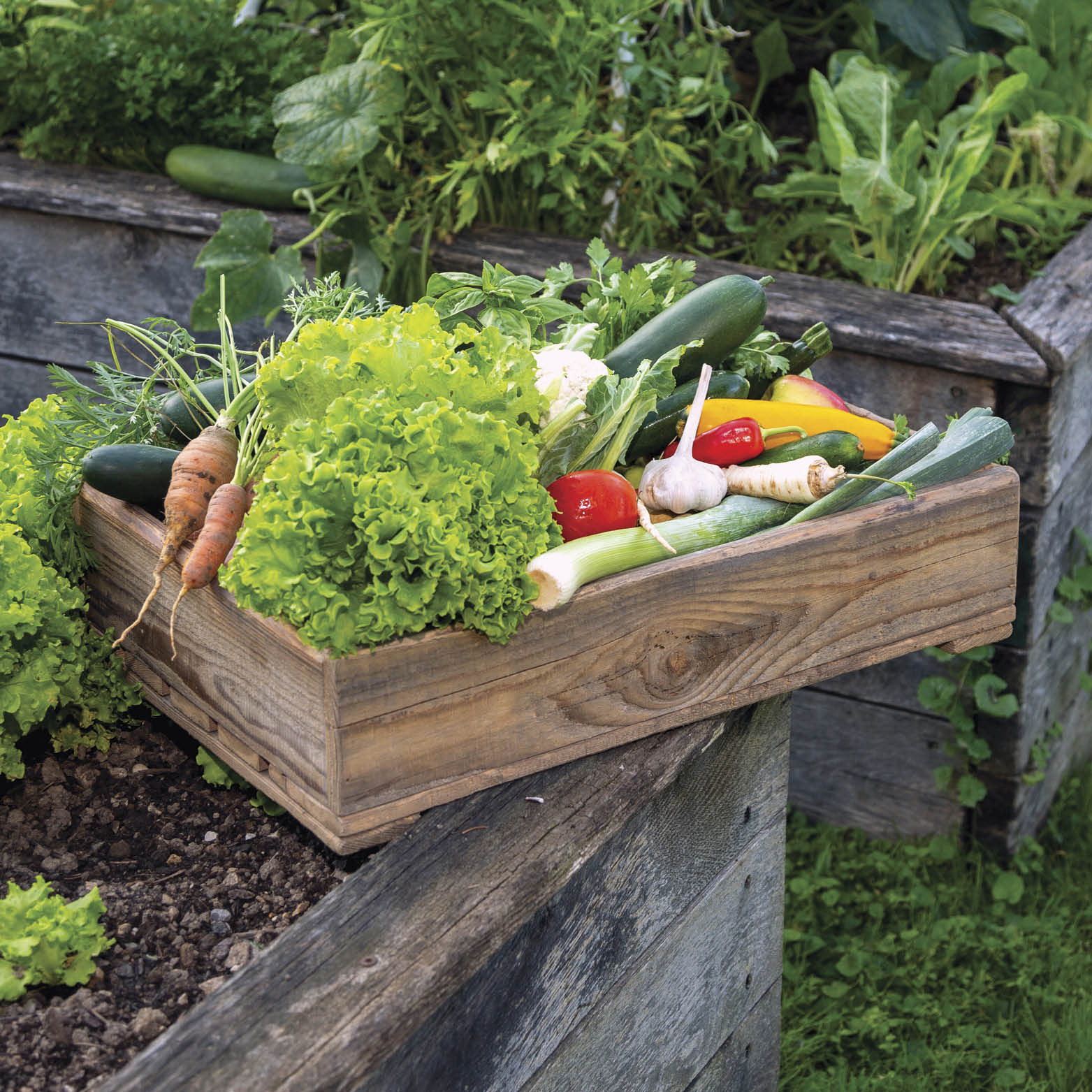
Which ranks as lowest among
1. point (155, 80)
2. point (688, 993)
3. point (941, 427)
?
point (688, 993)

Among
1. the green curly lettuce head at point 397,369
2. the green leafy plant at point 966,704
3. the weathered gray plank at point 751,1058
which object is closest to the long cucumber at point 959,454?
the green curly lettuce head at point 397,369

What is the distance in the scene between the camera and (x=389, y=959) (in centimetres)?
131

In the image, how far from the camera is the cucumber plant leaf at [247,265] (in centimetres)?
298

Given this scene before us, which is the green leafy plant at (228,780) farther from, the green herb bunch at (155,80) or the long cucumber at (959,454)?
the green herb bunch at (155,80)

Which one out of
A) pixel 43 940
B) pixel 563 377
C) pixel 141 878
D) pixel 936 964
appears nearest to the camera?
pixel 43 940

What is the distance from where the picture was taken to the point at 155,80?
11.1ft

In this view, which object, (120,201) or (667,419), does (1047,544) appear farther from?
(120,201)

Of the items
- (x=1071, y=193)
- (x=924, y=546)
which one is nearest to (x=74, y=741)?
(x=924, y=546)

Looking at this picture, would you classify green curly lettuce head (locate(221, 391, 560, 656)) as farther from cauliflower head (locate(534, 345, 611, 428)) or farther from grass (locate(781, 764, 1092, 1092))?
grass (locate(781, 764, 1092, 1092))

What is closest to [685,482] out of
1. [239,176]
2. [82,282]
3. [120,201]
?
[239,176]

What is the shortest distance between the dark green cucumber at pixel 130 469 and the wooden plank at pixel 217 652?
4 cm

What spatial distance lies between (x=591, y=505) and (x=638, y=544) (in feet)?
0.25

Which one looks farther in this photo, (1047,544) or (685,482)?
(1047,544)

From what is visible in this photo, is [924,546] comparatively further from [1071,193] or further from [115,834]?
[1071,193]
